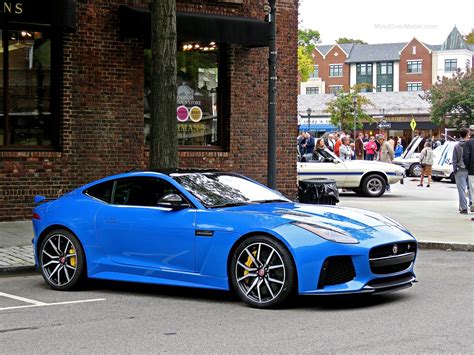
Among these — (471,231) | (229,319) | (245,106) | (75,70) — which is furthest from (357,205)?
(229,319)

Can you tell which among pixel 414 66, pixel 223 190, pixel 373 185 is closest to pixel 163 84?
pixel 223 190

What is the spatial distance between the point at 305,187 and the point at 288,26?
15.1 feet

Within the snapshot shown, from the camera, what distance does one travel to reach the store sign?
1422cm

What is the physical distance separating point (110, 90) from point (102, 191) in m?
7.21

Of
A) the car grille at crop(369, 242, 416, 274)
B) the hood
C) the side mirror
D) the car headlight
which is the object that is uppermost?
the side mirror

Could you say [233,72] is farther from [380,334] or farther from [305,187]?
[380,334]

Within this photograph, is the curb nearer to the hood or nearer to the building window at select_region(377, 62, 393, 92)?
the hood

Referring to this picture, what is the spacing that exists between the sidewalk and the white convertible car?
373cm

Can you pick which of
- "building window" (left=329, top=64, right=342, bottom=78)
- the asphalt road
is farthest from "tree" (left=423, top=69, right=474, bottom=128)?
the asphalt road

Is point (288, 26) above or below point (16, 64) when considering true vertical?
above

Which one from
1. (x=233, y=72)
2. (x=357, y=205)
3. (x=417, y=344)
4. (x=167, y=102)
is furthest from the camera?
(x=357, y=205)

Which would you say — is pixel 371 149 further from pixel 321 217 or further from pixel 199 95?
pixel 321 217

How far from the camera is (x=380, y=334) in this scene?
21.7 feet

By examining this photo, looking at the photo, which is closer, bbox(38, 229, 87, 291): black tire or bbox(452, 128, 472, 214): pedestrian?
bbox(38, 229, 87, 291): black tire
